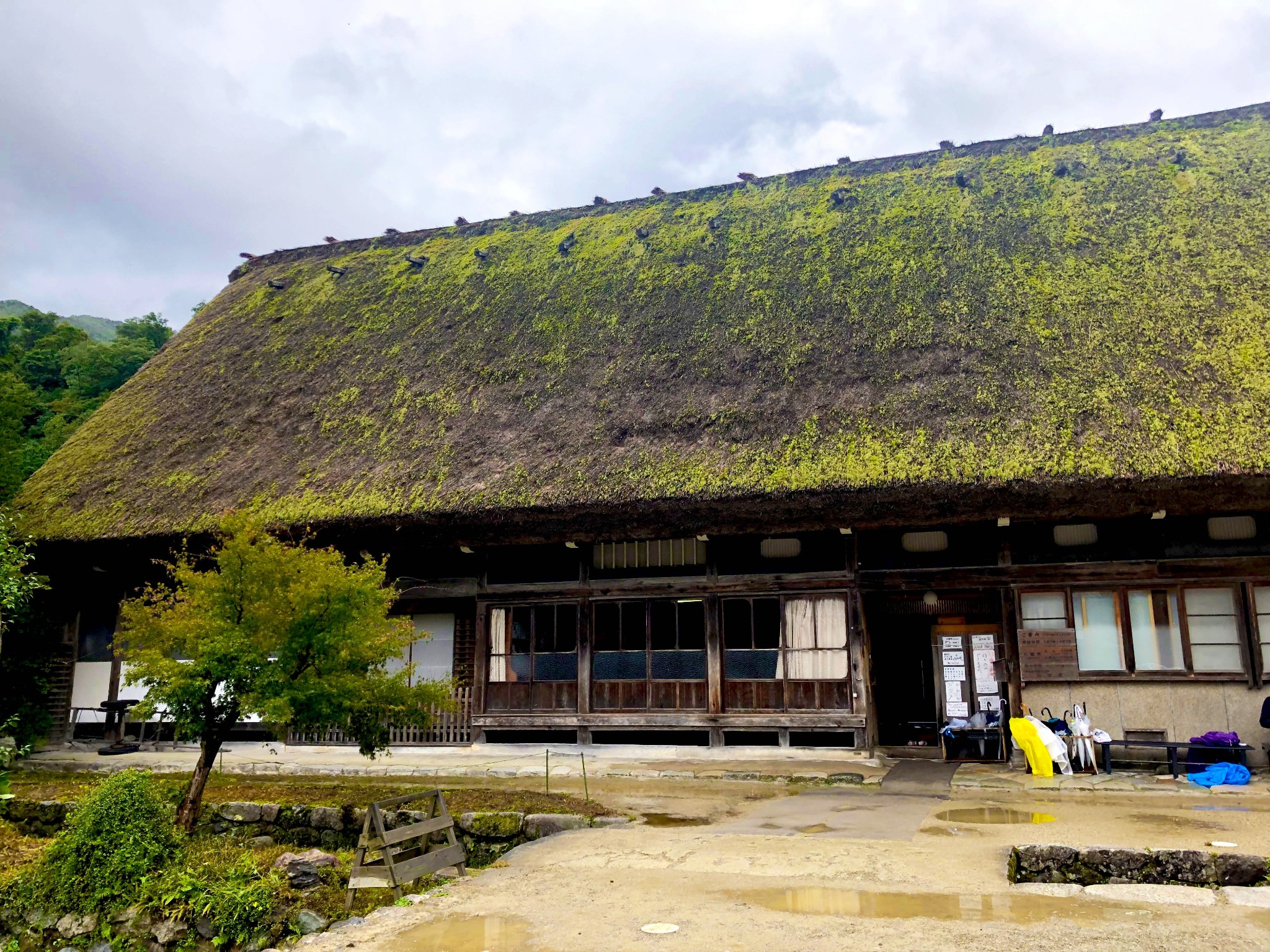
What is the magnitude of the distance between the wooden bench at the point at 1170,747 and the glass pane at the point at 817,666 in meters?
3.01

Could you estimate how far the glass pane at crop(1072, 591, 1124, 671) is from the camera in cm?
A: 1073

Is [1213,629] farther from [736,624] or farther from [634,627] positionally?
[634,627]

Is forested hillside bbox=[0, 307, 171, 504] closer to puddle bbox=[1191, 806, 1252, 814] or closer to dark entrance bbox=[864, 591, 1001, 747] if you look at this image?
dark entrance bbox=[864, 591, 1001, 747]

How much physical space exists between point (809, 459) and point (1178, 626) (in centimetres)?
484

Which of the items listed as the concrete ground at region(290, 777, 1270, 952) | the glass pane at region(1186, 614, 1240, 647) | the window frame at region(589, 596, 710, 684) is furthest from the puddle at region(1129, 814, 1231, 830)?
the window frame at region(589, 596, 710, 684)

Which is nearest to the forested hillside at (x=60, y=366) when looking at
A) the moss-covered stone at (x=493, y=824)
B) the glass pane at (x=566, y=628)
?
the glass pane at (x=566, y=628)

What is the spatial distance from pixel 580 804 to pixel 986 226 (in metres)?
9.97

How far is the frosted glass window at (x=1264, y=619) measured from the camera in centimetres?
1026

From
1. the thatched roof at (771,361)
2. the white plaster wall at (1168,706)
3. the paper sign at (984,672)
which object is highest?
the thatched roof at (771,361)

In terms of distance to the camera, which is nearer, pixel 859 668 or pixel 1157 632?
pixel 1157 632

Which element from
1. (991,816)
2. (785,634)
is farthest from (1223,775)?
(785,634)

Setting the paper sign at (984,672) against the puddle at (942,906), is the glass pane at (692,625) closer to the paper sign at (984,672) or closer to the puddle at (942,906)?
the paper sign at (984,672)

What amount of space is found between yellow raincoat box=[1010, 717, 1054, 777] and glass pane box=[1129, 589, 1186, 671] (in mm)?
1697

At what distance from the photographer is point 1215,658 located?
1041 centimetres
